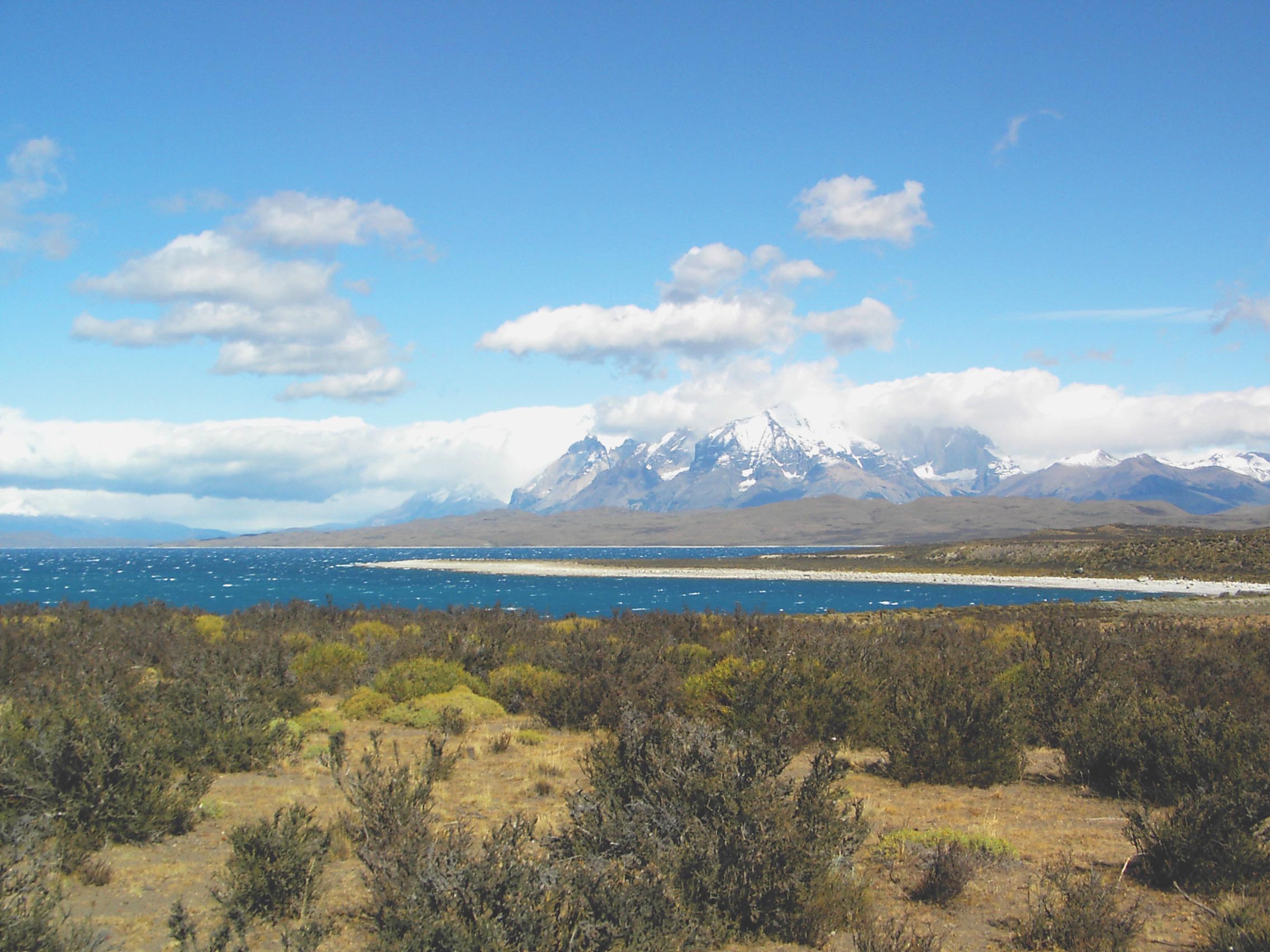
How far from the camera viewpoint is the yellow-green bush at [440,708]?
664 inches

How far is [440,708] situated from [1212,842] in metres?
13.5

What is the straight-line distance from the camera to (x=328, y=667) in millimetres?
21656

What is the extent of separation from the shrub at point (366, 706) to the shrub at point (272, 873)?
10047mm

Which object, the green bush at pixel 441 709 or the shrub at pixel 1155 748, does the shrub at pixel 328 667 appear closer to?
the green bush at pixel 441 709

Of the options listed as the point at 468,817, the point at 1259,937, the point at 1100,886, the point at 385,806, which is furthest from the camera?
the point at 468,817

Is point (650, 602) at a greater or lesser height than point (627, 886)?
lesser

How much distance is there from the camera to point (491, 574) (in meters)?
136

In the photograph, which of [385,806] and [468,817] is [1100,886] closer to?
[385,806]

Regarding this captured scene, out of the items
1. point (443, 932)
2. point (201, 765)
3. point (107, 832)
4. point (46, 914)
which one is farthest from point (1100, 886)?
point (201, 765)

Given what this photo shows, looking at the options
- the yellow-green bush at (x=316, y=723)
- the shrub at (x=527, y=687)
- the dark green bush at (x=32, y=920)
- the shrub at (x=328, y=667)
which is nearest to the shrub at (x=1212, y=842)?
the dark green bush at (x=32, y=920)

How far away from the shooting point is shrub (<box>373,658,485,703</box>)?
18.6 m

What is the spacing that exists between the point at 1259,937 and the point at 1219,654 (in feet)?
53.9

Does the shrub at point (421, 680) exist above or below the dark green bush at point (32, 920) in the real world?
below

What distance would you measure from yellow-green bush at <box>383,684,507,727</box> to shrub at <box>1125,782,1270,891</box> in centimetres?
1197
